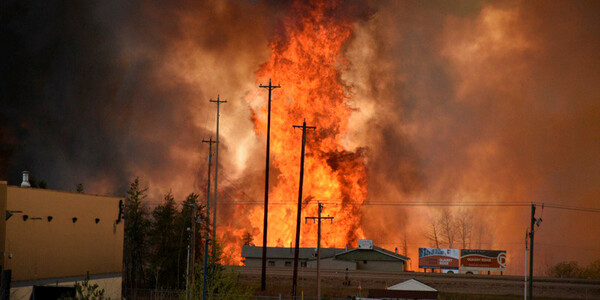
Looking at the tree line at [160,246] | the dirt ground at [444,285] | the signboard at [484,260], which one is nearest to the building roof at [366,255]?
the signboard at [484,260]

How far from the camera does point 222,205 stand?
117438mm

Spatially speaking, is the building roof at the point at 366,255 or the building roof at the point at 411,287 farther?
the building roof at the point at 366,255

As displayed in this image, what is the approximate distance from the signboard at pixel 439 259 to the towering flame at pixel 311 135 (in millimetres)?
10558

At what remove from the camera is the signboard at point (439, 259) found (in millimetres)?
100250

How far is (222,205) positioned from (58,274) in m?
71.7

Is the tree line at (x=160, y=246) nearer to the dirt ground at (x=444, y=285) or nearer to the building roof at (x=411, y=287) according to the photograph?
the dirt ground at (x=444, y=285)

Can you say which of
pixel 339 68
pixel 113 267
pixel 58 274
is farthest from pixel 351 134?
pixel 58 274

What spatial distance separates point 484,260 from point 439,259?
6.52 meters

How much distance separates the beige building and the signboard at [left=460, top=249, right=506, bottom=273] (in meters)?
58.8

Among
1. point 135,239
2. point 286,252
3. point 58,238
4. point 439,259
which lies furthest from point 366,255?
point 58,238

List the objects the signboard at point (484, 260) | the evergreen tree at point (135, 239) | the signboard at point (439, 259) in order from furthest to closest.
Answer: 1. the signboard at point (439, 259)
2. the signboard at point (484, 260)
3. the evergreen tree at point (135, 239)

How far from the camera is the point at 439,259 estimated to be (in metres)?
101

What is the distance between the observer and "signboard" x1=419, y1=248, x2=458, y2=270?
100 m

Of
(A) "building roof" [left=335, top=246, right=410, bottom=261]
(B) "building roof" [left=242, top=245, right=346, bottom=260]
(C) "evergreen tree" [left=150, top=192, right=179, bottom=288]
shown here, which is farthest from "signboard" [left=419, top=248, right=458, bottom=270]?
(C) "evergreen tree" [left=150, top=192, right=179, bottom=288]
